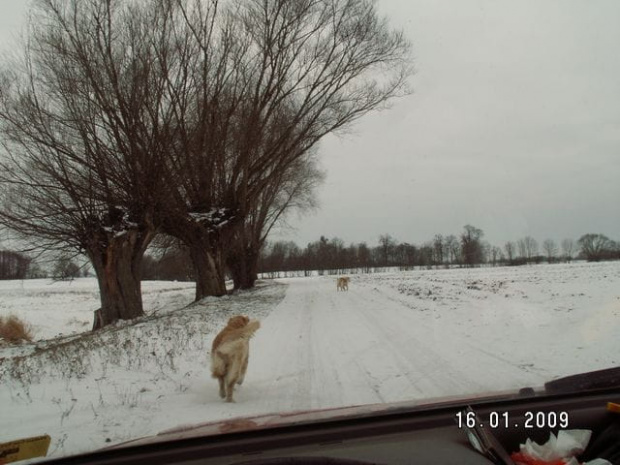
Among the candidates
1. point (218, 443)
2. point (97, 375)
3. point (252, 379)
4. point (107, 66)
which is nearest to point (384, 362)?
point (252, 379)

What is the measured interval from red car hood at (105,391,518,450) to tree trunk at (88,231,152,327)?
14818mm

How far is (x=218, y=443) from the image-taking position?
2.54m

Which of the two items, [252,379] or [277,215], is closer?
[252,379]

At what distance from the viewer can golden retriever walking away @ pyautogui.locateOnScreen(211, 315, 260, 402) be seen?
215 inches

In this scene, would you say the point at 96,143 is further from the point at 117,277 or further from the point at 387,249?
the point at 387,249

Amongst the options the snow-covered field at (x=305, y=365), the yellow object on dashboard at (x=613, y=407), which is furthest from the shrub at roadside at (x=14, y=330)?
the yellow object on dashboard at (x=613, y=407)

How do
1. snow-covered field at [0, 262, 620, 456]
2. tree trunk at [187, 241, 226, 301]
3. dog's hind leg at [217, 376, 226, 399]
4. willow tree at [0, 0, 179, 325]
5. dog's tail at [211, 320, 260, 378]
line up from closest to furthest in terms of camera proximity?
snow-covered field at [0, 262, 620, 456]
dog's tail at [211, 320, 260, 378]
dog's hind leg at [217, 376, 226, 399]
willow tree at [0, 0, 179, 325]
tree trunk at [187, 241, 226, 301]

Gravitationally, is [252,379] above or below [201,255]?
below

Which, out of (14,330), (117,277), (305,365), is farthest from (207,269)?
(305,365)

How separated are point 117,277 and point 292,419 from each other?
15.5 metres

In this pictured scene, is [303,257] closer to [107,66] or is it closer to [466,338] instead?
[107,66]

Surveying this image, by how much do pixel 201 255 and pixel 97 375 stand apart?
54.8 feet

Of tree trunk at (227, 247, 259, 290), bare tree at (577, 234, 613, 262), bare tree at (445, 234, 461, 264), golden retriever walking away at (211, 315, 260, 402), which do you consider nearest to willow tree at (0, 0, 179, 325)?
golden retriever walking away at (211, 315, 260, 402)

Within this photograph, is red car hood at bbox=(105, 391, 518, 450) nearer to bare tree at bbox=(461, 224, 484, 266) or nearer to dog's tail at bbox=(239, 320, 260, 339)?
dog's tail at bbox=(239, 320, 260, 339)
